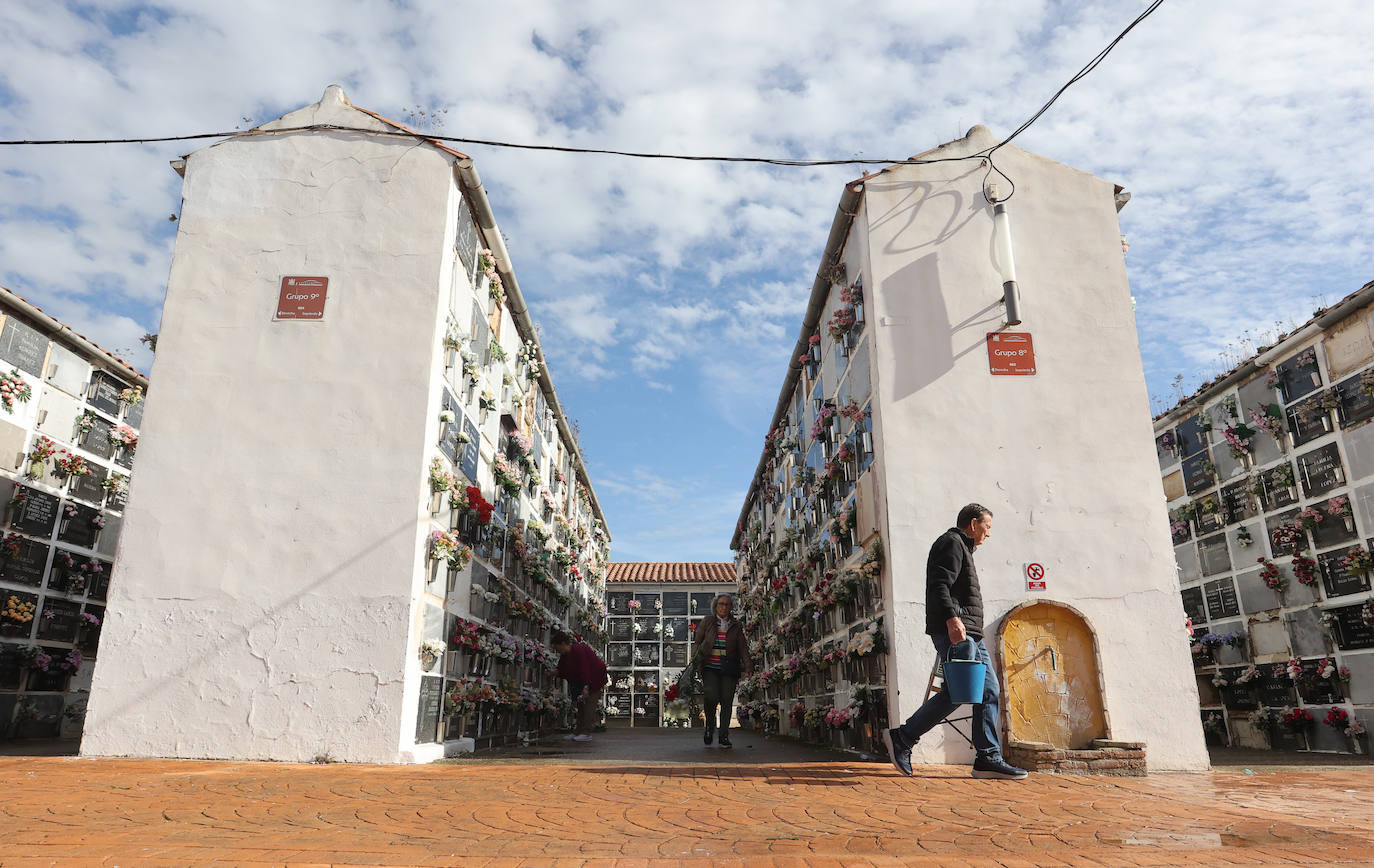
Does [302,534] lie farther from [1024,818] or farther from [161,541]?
[1024,818]

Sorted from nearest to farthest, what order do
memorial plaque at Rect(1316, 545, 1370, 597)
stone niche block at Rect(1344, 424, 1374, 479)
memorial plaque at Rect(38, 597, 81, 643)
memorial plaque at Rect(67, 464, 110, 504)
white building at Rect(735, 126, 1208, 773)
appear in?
white building at Rect(735, 126, 1208, 773) → stone niche block at Rect(1344, 424, 1374, 479) → memorial plaque at Rect(1316, 545, 1370, 597) → memorial plaque at Rect(38, 597, 81, 643) → memorial plaque at Rect(67, 464, 110, 504)

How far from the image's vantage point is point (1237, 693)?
1741cm

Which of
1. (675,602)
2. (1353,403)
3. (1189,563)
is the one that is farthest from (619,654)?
(1353,403)

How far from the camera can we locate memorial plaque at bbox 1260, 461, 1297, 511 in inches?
634

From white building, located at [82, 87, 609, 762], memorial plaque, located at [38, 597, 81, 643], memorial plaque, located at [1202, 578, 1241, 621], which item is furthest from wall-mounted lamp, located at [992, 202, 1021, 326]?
memorial plaque, located at [38, 597, 81, 643]

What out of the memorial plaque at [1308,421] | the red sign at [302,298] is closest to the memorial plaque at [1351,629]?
the memorial plaque at [1308,421]

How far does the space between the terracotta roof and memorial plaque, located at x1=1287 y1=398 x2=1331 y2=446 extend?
84.4 ft

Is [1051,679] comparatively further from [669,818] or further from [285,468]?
[285,468]

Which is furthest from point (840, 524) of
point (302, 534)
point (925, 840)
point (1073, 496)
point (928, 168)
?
point (925, 840)

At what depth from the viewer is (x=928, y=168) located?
12547 mm

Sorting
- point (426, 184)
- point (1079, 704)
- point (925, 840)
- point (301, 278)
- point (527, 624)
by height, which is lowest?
point (925, 840)

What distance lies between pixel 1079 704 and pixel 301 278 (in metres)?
10.7

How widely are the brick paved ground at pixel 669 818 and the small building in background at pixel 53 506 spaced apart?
7930 mm

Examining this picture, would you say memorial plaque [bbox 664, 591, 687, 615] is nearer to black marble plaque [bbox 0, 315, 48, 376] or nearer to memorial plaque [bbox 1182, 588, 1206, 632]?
memorial plaque [bbox 1182, 588, 1206, 632]
